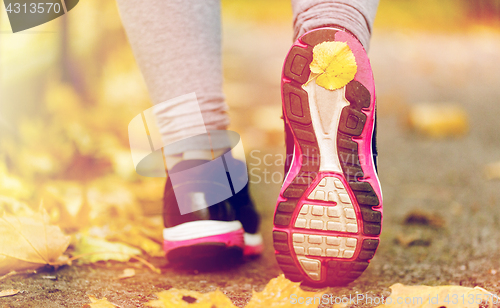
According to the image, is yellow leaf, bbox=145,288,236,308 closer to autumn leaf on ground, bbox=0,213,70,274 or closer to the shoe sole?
the shoe sole

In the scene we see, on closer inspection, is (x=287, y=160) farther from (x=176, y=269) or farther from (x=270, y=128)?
(x=270, y=128)

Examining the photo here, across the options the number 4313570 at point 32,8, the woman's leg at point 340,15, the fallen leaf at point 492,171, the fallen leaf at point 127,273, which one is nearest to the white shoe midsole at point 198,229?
the fallen leaf at point 127,273

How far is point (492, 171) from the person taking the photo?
1.36m

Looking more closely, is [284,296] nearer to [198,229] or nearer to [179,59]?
[198,229]

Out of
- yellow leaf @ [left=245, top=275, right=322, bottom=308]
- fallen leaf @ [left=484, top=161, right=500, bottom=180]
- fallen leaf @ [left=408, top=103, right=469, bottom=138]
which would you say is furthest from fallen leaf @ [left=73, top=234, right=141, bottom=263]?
fallen leaf @ [left=408, top=103, right=469, bottom=138]

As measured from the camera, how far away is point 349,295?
0.64 meters

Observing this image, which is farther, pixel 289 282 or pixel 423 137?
pixel 423 137

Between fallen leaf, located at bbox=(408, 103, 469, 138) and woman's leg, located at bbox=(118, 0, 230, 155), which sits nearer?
woman's leg, located at bbox=(118, 0, 230, 155)

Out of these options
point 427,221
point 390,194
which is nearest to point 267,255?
point 427,221

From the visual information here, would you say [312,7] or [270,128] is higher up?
[312,7]

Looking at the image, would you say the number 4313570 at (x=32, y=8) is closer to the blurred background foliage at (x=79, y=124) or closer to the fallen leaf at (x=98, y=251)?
the blurred background foliage at (x=79, y=124)

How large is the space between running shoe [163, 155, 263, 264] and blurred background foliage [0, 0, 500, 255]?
16 cm

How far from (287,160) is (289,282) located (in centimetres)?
21

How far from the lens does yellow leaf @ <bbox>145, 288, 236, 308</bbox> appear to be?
1.94ft
